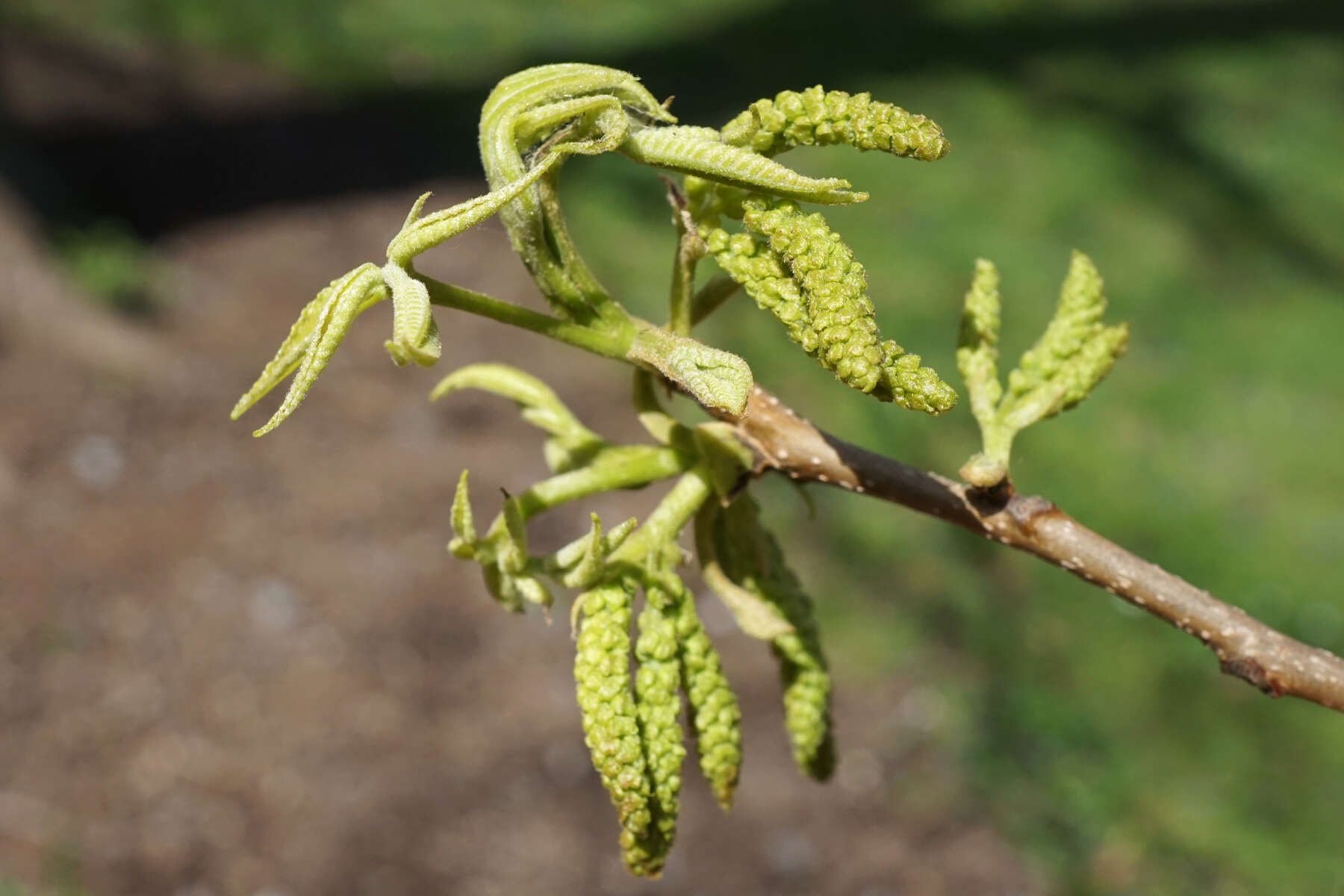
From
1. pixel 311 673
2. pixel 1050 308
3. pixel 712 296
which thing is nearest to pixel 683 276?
pixel 712 296

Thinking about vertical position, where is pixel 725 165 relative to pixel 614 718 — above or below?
above

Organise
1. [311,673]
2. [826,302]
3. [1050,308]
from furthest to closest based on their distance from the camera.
A: [1050,308] < [311,673] < [826,302]

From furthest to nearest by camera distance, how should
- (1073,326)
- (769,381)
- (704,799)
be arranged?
(769,381) → (704,799) → (1073,326)

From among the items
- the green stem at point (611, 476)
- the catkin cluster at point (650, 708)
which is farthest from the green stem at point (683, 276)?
the catkin cluster at point (650, 708)

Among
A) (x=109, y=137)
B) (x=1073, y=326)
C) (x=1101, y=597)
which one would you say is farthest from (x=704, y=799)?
(x=109, y=137)

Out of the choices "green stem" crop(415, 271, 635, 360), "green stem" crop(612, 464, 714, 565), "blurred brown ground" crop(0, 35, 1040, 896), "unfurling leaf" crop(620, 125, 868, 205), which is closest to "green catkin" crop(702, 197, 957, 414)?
"unfurling leaf" crop(620, 125, 868, 205)

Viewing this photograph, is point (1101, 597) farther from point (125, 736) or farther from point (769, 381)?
point (125, 736)

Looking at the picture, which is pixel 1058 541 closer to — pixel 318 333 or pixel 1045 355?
pixel 1045 355
